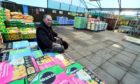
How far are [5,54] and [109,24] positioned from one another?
970 centimetres

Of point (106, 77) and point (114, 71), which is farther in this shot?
point (114, 71)

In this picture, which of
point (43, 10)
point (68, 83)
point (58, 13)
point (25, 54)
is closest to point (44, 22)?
point (25, 54)

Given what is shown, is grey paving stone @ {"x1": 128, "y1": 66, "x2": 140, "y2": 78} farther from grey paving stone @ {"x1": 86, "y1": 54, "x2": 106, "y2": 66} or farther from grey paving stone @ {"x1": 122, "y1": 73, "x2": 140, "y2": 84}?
grey paving stone @ {"x1": 86, "y1": 54, "x2": 106, "y2": 66}

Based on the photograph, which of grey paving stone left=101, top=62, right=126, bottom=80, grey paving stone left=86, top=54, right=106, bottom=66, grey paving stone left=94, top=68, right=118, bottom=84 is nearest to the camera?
grey paving stone left=94, top=68, right=118, bottom=84

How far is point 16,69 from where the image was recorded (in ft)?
3.77

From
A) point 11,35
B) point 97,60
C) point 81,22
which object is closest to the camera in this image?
point 97,60

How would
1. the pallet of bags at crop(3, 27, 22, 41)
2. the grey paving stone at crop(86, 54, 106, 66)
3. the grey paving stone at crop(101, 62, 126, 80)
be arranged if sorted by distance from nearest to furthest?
the grey paving stone at crop(101, 62, 126, 80) < the grey paving stone at crop(86, 54, 106, 66) < the pallet of bags at crop(3, 27, 22, 41)

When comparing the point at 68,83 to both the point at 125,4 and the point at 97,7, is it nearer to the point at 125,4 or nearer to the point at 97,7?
the point at 125,4

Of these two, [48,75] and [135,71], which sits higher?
[48,75]

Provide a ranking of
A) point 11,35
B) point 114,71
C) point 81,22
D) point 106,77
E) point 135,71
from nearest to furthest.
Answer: point 106,77 < point 114,71 < point 135,71 < point 11,35 < point 81,22

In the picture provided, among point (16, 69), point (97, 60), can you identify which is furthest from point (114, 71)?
point (16, 69)

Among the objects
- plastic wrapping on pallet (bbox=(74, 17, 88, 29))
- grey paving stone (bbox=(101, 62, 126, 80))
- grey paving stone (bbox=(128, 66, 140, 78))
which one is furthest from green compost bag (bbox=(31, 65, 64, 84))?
plastic wrapping on pallet (bbox=(74, 17, 88, 29))

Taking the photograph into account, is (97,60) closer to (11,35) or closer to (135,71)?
(135,71)

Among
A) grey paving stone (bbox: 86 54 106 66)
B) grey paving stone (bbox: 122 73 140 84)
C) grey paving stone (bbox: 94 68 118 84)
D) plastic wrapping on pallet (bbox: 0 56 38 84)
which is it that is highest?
plastic wrapping on pallet (bbox: 0 56 38 84)
